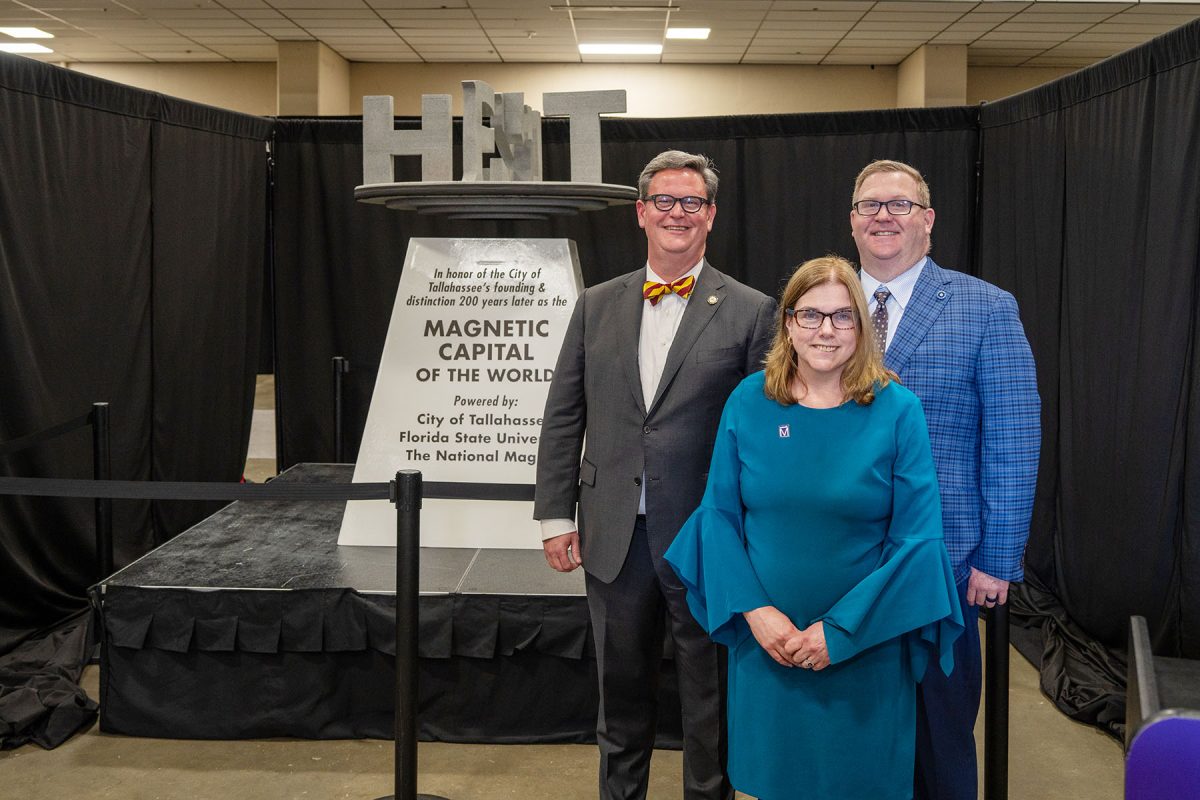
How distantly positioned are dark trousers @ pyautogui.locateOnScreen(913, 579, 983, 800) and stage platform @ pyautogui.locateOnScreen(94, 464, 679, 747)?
44.2 inches

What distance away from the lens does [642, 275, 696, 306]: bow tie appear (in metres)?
2.23

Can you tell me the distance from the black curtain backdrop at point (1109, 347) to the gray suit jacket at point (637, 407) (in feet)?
6.10

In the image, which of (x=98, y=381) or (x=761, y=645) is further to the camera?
(x=98, y=381)

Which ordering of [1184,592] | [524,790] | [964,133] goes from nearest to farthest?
[524,790] < [1184,592] < [964,133]

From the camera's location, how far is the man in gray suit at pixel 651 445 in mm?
2182

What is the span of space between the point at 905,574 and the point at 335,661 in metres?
1.95

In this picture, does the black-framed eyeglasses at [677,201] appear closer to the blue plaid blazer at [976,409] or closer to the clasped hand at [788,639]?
the blue plaid blazer at [976,409]

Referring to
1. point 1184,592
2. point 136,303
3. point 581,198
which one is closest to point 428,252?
point 581,198

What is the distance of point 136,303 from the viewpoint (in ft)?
15.4

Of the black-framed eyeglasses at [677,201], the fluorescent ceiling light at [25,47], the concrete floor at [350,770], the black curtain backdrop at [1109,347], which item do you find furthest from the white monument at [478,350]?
the fluorescent ceiling light at [25,47]

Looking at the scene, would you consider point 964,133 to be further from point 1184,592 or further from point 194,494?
point 194,494

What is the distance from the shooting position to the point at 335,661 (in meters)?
3.18

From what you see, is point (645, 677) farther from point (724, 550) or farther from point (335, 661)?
point (335, 661)

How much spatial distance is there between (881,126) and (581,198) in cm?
243
